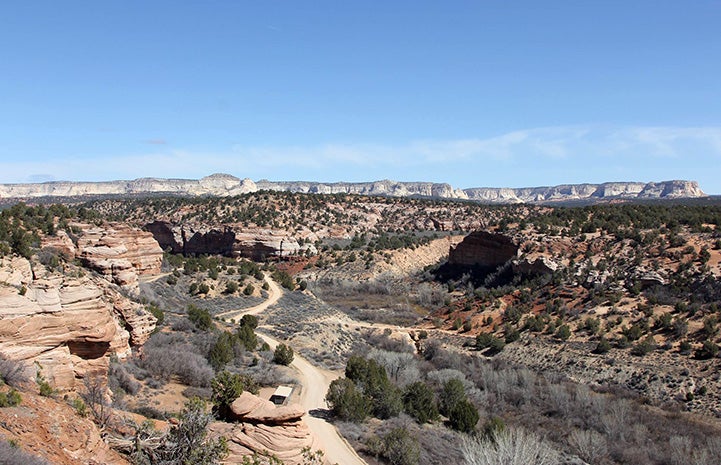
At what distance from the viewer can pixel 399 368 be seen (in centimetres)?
2545

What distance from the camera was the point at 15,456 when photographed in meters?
7.04

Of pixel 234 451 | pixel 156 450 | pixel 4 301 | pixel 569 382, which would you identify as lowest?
pixel 569 382

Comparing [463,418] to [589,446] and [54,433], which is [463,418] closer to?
[589,446]

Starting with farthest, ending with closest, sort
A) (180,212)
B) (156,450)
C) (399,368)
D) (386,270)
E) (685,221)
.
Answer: (180,212)
(386,270)
(685,221)
(399,368)
(156,450)

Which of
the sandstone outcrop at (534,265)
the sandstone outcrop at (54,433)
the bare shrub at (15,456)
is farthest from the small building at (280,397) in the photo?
the sandstone outcrop at (534,265)

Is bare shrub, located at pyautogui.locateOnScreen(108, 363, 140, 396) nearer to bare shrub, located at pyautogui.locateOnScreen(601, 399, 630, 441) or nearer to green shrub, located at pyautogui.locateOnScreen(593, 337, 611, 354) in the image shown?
bare shrub, located at pyautogui.locateOnScreen(601, 399, 630, 441)

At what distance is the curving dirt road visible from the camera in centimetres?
1459

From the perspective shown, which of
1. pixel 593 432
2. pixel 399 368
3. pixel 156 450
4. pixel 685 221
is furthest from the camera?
pixel 685 221

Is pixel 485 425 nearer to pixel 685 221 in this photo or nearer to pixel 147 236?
pixel 147 236

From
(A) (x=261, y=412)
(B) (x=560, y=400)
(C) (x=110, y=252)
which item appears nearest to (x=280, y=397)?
(A) (x=261, y=412)

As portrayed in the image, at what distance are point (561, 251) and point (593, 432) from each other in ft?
91.6

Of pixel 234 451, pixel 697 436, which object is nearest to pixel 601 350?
pixel 697 436

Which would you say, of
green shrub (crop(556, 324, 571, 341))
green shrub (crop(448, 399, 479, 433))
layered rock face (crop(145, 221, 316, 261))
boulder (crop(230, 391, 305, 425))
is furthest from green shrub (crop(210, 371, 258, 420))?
layered rock face (crop(145, 221, 316, 261))

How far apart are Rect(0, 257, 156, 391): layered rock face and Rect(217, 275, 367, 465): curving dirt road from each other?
22.2 ft
